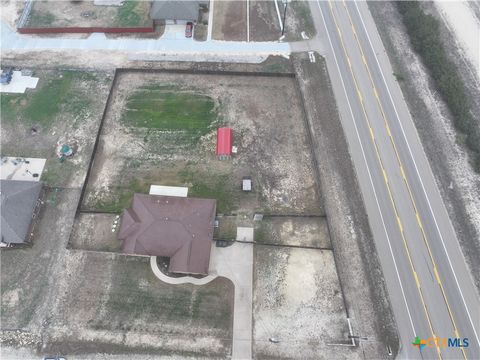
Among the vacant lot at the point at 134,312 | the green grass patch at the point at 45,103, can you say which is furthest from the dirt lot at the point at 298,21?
the vacant lot at the point at 134,312

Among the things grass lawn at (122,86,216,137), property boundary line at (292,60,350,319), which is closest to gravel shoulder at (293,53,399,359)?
property boundary line at (292,60,350,319)

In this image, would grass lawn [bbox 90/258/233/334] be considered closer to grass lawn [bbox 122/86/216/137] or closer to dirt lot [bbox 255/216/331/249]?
dirt lot [bbox 255/216/331/249]

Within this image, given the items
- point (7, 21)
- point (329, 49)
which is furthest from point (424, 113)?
point (7, 21)

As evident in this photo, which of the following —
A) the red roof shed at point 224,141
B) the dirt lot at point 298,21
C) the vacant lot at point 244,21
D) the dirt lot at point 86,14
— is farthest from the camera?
the dirt lot at point 86,14

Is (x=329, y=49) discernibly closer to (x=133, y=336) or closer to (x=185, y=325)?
(x=185, y=325)

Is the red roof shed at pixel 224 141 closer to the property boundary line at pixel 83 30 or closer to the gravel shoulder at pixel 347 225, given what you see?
the gravel shoulder at pixel 347 225

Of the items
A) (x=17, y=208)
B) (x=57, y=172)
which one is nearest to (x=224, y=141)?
(x=57, y=172)

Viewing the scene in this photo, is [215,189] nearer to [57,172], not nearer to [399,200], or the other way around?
[57,172]
